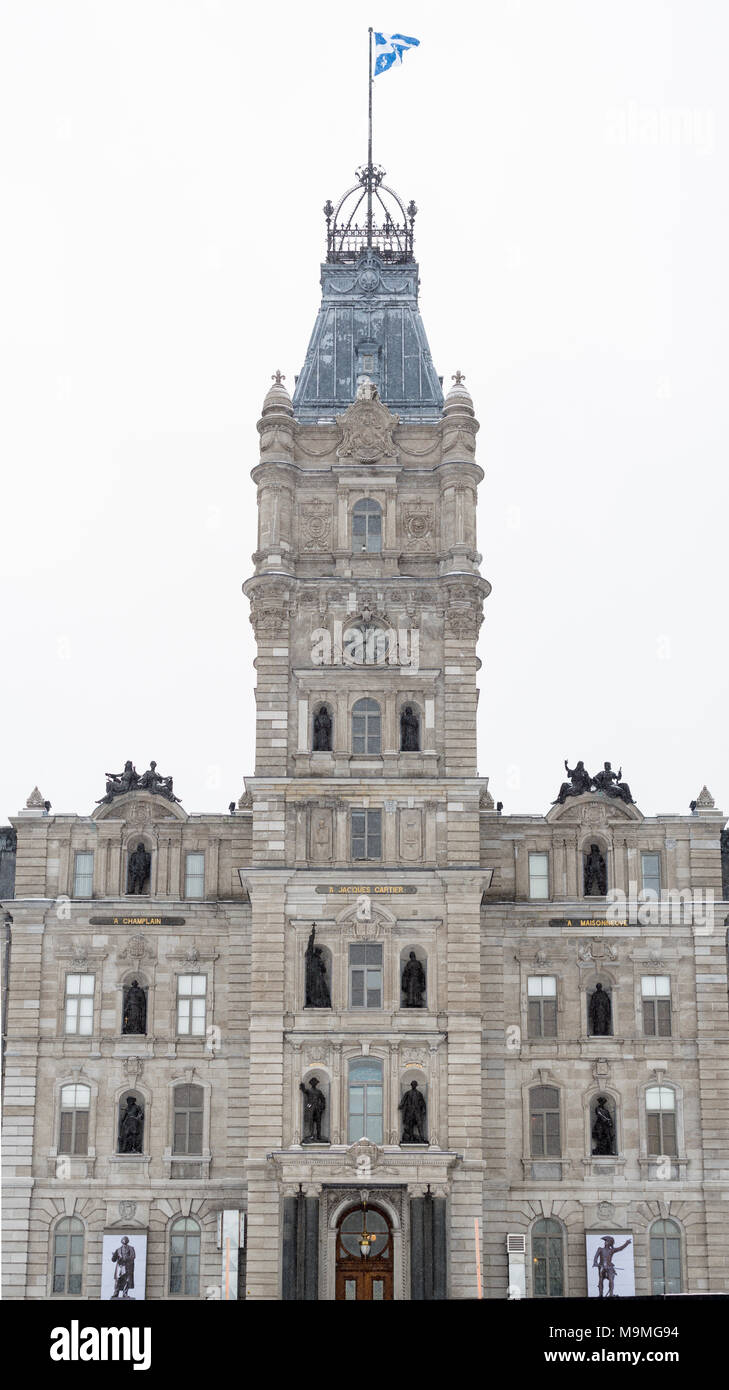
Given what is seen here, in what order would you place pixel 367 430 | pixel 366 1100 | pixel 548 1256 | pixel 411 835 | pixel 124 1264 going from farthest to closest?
pixel 367 430 → pixel 411 835 → pixel 548 1256 → pixel 124 1264 → pixel 366 1100

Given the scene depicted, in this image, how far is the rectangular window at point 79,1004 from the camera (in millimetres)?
62906

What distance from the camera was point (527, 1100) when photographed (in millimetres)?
62094

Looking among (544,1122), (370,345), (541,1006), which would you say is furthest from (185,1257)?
(370,345)

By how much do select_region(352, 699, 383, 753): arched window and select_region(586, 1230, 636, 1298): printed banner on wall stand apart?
19.3m

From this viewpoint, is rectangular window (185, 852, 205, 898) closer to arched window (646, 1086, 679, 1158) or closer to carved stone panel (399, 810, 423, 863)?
carved stone panel (399, 810, 423, 863)

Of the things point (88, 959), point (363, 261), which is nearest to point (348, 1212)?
point (88, 959)

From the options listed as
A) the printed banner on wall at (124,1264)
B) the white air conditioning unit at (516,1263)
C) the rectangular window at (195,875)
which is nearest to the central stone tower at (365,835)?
the white air conditioning unit at (516,1263)

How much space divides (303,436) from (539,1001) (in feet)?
78.4

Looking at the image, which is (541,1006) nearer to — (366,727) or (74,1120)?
(366,727)

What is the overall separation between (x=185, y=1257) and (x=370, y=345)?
3693 centimetres

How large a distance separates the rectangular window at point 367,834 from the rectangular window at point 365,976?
3.36 m

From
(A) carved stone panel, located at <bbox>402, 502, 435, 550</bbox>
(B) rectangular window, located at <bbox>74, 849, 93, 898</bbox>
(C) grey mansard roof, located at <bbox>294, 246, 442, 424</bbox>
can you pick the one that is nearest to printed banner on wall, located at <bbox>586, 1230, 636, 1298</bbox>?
(B) rectangular window, located at <bbox>74, 849, 93, 898</bbox>

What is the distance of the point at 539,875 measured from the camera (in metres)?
64.8
